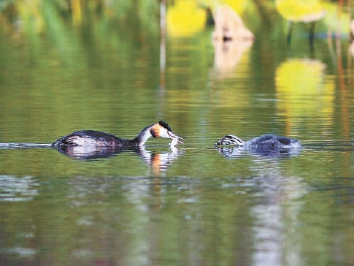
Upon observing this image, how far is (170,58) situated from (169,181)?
2148 cm

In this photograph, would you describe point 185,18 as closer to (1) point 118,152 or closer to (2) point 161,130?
(2) point 161,130

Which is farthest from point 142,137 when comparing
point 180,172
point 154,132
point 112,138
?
point 180,172

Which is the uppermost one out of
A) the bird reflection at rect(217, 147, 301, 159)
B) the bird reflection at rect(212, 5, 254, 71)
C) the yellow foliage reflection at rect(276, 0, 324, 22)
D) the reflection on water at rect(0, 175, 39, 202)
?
the yellow foliage reflection at rect(276, 0, 324, 22)

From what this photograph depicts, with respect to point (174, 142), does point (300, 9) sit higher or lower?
higher

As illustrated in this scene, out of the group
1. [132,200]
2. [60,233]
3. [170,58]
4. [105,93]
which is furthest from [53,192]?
[170,58]

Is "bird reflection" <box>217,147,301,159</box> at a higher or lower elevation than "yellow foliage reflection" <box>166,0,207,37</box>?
lower

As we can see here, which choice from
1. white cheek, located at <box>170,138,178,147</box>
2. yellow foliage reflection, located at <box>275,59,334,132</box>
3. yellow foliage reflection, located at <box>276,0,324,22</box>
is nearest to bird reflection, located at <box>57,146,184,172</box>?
white cheek, located at <box>170,138,178,147</box>

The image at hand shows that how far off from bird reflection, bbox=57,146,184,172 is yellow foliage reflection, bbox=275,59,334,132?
150 inches

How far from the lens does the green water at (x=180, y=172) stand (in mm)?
9508

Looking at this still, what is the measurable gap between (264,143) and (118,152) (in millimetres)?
1713

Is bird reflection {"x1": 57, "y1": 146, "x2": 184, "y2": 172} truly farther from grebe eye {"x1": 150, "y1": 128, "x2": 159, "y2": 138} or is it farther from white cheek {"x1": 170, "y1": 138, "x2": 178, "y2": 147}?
grebe eye {"x1": 150, "y1": 128, "x2": 159, "y2": 138}

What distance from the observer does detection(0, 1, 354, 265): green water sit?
9508mm

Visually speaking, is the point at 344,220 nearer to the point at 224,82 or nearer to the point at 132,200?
the point at 132,200

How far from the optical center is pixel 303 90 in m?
24.5
